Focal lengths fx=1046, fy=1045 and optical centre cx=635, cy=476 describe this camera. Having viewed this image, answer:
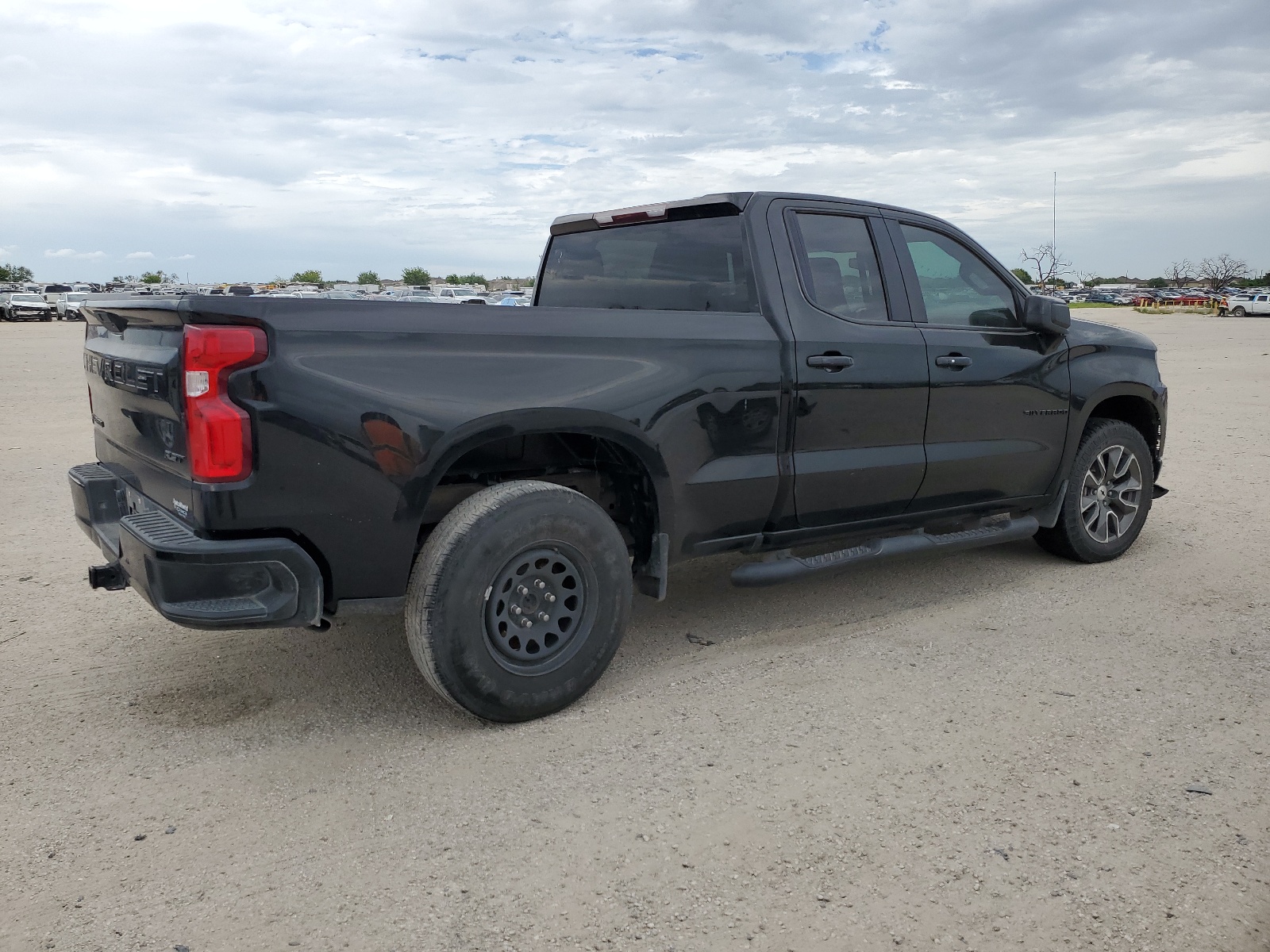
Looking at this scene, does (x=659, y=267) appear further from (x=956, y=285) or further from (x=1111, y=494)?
(x=1111, y=494)

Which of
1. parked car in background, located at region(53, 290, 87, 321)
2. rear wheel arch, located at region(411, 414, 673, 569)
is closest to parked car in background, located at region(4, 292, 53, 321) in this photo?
parked car in background, located at region(53, 290, 87, 321)

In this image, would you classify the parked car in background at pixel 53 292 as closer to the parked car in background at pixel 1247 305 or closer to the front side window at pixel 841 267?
the front side window at pixel 841 267

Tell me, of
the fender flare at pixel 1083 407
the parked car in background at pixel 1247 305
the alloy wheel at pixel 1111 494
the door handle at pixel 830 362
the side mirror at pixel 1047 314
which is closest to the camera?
the door handle at pixel 830 362

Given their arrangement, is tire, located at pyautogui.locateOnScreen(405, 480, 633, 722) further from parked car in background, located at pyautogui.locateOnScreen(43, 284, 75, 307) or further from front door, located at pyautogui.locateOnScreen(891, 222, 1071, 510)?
parked car in background, located at pyautogui.locateOnScreen(43, 284, 75, 307)

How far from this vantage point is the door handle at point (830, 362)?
14.1 ft

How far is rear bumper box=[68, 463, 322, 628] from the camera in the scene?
10.3ft

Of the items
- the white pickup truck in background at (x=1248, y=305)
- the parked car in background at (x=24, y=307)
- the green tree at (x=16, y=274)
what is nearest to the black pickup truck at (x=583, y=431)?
the parked car in background at (x=24, y=307)

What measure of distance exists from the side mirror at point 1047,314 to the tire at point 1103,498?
0.79m

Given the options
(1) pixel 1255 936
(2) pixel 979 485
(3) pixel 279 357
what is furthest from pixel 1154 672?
(3) pixel 279 357

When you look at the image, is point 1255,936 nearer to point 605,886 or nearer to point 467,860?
point 605,886

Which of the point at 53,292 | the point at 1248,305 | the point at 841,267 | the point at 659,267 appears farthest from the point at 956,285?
the point at 53,292

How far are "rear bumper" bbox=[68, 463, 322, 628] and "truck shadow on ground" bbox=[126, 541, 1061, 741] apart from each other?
2.08 ft

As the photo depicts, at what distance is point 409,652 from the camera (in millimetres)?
4480

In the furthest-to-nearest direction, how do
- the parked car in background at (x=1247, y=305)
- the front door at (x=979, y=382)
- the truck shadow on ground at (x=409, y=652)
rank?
the parked car in background at (x=1247, y=305) → the front door at (x=979, y=382) → the truck shadow on ground at (x=409, y=652)
